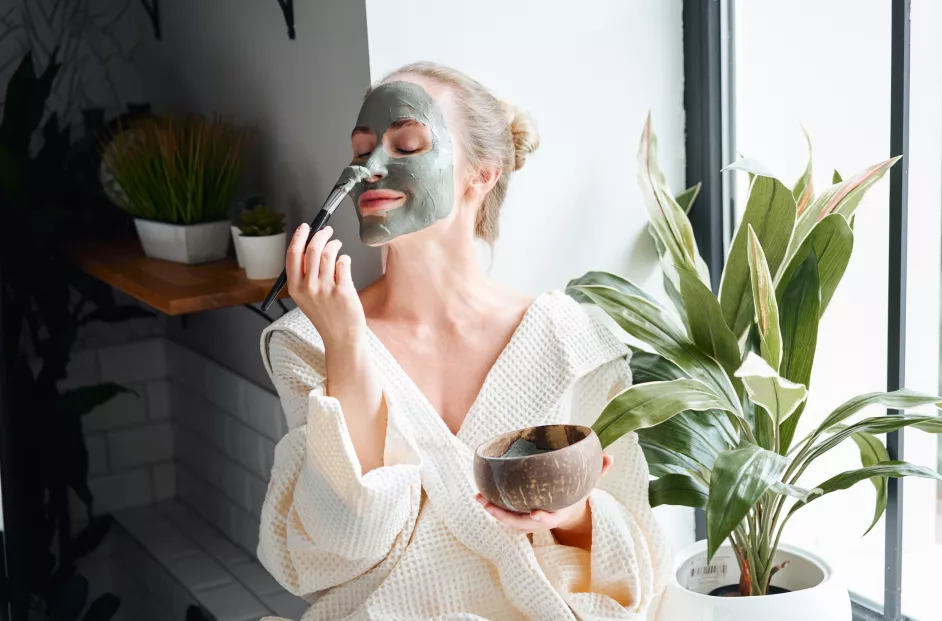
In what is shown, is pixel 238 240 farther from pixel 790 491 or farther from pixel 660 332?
pixel 790 491

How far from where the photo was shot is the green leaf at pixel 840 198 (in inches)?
56.0

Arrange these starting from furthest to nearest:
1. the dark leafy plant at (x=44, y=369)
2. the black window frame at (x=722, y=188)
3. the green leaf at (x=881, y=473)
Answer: the dark leafy plant at (x=44, y=369) → the black window frame at (x=722, y=188) → the green leaf at (x=881, y=473)

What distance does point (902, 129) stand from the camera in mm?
1519

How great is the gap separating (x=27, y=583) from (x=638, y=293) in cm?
152

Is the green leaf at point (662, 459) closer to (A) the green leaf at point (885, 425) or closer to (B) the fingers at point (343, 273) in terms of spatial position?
(A) the green leaf at point (885, 425)

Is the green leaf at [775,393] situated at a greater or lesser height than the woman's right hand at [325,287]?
lesser

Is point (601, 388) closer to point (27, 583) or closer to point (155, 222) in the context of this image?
point (155, 222)

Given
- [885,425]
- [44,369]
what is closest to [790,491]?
[885,425]

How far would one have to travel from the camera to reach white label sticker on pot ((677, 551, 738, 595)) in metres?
1.59

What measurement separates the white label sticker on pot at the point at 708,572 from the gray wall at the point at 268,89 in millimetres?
677

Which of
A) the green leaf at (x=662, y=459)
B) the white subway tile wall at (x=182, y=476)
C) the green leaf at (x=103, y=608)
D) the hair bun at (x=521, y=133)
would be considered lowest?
the green leaf at (x=103, y=608)

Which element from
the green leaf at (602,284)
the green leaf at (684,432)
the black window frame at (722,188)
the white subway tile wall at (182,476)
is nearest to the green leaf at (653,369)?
the green leaf at (684,432)

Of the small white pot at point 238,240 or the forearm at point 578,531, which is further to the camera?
the small white pot at point 238,240

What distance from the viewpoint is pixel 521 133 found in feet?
5.02
